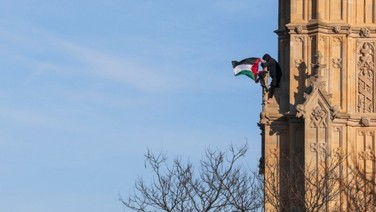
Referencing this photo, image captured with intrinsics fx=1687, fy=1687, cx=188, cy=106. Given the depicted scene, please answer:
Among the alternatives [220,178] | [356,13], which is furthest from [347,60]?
[220,178]

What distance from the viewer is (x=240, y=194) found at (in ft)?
186

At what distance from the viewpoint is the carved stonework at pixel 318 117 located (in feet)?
188

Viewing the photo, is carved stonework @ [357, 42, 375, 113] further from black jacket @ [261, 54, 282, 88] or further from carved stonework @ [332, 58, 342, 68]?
black jacket @ [261, 54, 282, 88]

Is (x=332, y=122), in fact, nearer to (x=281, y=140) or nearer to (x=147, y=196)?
(x=281, y=140)

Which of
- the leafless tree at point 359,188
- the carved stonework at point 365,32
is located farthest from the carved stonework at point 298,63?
the leafless tree at point 359,188

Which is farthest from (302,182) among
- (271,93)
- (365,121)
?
(271,93)

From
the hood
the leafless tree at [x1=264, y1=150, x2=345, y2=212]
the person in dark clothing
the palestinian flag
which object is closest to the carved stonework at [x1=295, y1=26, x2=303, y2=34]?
the person in dark clothing

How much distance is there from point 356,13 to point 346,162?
5.26 m

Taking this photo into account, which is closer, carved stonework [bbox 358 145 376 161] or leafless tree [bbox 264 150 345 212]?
leafless tree [bbox 264 150 345 212]

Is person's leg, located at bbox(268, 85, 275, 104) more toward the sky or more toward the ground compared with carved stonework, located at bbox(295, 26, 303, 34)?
more toward the ground

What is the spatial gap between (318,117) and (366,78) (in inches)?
102

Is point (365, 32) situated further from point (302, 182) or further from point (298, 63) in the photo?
point (302, 182)

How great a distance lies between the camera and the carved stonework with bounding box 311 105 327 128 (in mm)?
57406

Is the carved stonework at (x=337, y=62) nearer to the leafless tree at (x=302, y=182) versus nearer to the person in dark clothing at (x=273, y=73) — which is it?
the person in dark clothing at (x=273, y=73)
